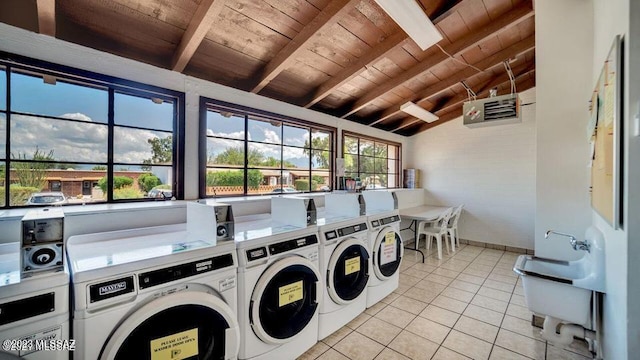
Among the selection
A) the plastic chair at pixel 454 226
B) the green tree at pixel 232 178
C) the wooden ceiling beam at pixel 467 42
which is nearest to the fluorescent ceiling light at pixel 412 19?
the wooden ceiling beam at pixel 467 42

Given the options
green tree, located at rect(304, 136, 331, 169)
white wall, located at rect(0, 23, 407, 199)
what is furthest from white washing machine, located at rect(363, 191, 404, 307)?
white wall, located at rect(0, 23, 407, 199)

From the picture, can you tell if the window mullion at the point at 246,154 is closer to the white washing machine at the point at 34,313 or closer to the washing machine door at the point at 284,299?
the washing machine door at the point at 284,299

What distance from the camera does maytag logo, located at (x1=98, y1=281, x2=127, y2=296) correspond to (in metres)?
1.05

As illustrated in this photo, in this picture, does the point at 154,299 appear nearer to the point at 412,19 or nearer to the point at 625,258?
the point at 625,258

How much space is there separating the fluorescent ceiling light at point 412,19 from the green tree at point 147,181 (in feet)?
7.81

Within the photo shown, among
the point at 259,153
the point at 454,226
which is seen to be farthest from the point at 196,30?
the point at 454,226

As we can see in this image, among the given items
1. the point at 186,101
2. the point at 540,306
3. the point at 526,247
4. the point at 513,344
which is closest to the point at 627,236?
the point at 540,306

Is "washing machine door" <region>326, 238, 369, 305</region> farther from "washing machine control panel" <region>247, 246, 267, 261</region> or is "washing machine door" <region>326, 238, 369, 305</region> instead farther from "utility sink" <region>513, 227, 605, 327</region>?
"utility sink" <region>513, 227, 605, 327</region>

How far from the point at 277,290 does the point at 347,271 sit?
787 mm

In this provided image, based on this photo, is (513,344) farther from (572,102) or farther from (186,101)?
Result: (186,101)

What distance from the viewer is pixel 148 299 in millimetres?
1162

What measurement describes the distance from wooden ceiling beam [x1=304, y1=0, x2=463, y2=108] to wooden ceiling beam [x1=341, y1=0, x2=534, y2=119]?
23.0 inches

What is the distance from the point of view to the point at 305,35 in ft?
7.22

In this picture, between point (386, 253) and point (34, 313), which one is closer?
point (34, 313)
